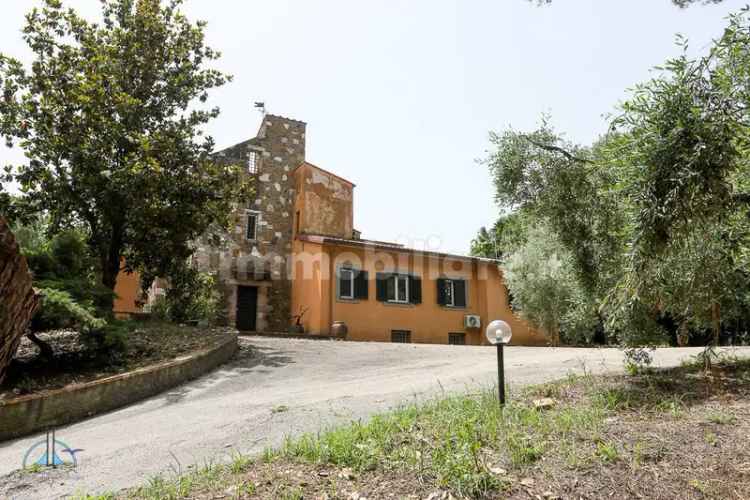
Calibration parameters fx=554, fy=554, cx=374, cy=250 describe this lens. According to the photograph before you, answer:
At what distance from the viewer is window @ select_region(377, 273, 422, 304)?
23094 millimetres

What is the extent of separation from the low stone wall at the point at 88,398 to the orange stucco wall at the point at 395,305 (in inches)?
420

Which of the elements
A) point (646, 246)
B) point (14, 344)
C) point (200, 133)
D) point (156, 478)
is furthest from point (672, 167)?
point (200, 133)

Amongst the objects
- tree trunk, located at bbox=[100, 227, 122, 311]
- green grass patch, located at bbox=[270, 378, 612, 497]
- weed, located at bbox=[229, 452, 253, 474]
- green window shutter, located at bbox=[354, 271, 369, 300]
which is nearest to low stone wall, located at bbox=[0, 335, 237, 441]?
Result: tree trunk, located at bbox=[100, 227, 122, 311]

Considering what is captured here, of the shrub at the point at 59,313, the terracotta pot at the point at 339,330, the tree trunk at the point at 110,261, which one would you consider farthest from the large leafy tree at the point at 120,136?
the terracotta pot at the point at 339,330

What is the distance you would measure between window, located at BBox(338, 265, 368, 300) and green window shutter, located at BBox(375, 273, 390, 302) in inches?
20.7

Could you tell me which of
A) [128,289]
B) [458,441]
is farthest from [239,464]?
[128,289]

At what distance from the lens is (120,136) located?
13.5 meters

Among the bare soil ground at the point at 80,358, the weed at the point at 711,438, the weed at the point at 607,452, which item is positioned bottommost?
the weed at the point at 607,452

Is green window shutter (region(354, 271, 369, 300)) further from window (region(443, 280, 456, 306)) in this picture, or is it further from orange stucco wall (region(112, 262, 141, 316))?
orange stucco wall (region(112, 262, 141, 316))

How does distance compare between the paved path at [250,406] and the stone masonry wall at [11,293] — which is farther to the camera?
the paved path at [250,406]

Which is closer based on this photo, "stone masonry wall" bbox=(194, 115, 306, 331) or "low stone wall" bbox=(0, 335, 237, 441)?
"low stone wall" bbox=(0, 335, 237, 441)

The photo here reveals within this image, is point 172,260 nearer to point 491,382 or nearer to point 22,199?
point 22,199

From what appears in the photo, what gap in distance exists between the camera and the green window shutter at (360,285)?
22.5 metres

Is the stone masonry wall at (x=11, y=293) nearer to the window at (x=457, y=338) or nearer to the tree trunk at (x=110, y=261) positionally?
the tree trunk at (x=110, y=261)
